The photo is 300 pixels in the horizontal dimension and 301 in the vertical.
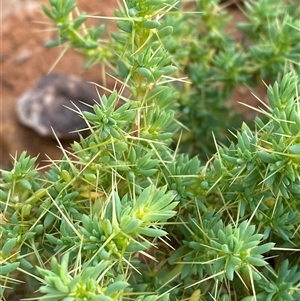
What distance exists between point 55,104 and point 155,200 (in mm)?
960

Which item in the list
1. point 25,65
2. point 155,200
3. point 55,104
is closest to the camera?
point 155,200

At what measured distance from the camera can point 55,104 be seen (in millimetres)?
1593

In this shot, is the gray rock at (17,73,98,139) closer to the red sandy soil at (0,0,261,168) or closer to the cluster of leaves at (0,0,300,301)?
the red sandy soil at (0,0,261,168)

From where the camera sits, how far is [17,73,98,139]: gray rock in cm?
156

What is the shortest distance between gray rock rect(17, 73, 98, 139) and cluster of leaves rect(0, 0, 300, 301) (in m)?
0.67

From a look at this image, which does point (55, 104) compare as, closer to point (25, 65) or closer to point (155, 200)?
point (25, 65)

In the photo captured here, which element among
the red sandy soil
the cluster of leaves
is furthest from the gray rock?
the cluster of leaves

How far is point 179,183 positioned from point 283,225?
180 mm

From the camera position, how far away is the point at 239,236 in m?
0.73

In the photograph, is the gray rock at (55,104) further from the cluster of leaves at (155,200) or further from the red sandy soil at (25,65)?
the cluster of leaves at (155,200)

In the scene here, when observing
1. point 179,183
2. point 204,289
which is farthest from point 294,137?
point 204,289

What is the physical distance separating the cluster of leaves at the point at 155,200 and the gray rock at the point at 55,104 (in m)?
0.67

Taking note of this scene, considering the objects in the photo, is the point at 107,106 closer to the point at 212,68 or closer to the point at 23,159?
the point at 23,159

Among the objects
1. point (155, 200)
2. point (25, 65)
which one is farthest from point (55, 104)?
point (155, 200)
